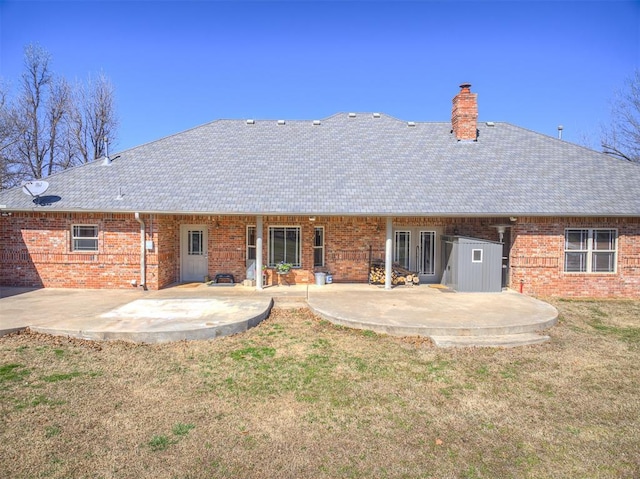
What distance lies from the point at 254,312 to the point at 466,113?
39.4 ft

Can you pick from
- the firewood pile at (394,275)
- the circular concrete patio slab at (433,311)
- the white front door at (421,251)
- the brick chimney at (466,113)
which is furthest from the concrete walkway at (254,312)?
A: the brick chimney at (466,113)

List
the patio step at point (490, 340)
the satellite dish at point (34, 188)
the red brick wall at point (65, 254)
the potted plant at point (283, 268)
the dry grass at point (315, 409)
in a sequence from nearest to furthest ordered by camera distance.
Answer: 1. the dry grass at point (315, 409)
2. the patio step at point (490, 340)
3. the satellite dish at point (34, 188)
4. the red brick wall at point (65, 254)
5. the potted plant at point (283, 268)

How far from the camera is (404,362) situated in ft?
22.0

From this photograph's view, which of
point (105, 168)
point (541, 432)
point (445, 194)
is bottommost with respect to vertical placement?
point (541, 432)

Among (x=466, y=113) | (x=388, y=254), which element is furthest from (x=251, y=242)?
(x=466, y=113)

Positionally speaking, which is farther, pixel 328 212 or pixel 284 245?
pixel 284 245

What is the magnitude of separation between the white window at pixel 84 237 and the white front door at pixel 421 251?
10023mm

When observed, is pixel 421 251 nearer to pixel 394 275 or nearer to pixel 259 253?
pixel 394 275

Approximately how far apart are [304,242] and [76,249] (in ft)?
23.7

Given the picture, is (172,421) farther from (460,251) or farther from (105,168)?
(105,168)

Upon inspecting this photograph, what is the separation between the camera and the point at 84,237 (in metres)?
11.9

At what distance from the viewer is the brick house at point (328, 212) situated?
11.8 meters

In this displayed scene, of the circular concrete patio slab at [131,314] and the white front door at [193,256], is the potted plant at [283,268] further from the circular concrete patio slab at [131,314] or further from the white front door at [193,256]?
the white front door at [193,256]

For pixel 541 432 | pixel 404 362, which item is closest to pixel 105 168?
pixel 404 362
